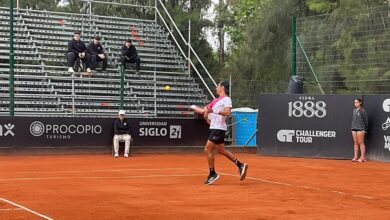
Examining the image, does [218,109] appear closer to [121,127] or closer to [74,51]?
[121,127]

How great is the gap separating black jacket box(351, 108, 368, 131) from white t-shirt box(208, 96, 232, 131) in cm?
758

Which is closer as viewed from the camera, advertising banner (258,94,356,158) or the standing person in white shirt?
the standing person in white shirt

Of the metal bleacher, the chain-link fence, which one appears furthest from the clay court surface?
the metal bleacher

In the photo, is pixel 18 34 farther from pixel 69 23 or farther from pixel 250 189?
pixel 250 189

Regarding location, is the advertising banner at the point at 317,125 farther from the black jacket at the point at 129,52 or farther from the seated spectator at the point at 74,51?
the seated spectator at the point at 74,51

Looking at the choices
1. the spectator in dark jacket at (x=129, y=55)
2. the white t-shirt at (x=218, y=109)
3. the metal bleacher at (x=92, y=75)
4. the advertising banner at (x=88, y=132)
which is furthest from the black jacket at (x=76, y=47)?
the white t-shirt at (x=218, y=109)

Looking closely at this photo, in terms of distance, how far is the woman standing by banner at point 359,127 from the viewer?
1878cm

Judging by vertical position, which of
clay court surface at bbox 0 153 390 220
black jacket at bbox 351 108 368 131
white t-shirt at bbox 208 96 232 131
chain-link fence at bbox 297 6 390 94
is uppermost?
chain-link fence at bbox 297 6 390 94

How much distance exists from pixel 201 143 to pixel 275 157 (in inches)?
117

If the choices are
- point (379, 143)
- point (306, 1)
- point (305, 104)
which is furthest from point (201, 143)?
point (306, 1)

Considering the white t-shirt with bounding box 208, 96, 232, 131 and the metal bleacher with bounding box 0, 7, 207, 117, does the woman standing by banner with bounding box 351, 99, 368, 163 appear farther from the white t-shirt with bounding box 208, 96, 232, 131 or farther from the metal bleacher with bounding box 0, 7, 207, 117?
the metal bleacher with bounding box 0, 7, 207, 117

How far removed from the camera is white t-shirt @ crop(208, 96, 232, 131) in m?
12.2

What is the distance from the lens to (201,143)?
22.3m

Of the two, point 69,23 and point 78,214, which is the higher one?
point 69,23
